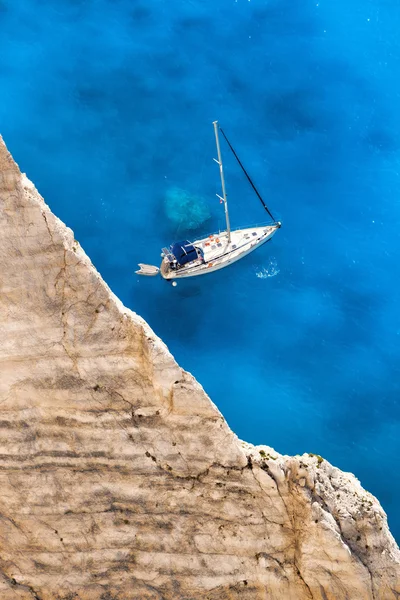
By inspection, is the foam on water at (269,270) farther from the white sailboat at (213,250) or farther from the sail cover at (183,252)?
the sail cover at (183,252)

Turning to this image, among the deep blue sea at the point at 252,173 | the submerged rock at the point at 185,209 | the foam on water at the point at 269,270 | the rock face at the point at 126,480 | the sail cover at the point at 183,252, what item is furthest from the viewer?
the submerged rock at the point at 185,209

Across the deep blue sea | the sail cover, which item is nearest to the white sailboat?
the sail cover

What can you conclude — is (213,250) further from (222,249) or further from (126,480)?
(126,480)

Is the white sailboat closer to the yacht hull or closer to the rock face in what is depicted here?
the yacht hull

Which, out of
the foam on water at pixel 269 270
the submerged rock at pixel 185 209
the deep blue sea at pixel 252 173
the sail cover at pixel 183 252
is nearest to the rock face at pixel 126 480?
the deep blue sea at pixel 252 173

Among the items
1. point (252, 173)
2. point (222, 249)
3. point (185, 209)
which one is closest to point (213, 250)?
point (222, 249)

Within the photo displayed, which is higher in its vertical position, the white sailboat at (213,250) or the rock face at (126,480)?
the white sailboat at (213,250)

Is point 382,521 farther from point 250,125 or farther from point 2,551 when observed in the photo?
point 250,125
